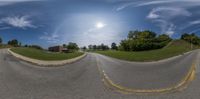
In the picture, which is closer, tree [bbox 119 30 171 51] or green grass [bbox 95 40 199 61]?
green grass [bbox 95 40 199 61]

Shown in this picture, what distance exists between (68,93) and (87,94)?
786mm

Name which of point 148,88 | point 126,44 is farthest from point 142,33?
point 148,88

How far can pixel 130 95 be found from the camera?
10.4 meters

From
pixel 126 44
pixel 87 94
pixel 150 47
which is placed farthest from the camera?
pixel 126 44

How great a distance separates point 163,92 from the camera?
10930 millimetres

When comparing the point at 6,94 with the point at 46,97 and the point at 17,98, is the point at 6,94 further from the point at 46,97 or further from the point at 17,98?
the point at 46,97

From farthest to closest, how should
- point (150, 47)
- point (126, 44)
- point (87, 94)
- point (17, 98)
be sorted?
point (126, 44)
point (150, 47)
point (87, 94)
point (17, 98)

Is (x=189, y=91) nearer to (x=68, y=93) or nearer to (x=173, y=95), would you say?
(x=173, y=95)

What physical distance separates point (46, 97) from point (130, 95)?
116 inches

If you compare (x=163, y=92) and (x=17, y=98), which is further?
(x=163, y=92)

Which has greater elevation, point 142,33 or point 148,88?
point 142,33

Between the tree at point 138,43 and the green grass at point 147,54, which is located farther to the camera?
the tree at point 138,43

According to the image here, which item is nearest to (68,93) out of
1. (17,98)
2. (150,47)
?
(17,98)

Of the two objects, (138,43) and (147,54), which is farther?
(138,43)
